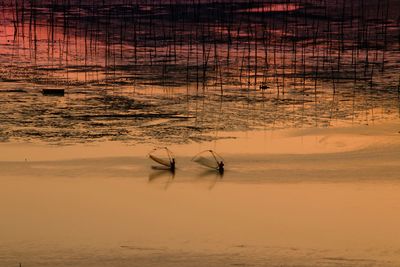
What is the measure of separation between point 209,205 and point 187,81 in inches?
277

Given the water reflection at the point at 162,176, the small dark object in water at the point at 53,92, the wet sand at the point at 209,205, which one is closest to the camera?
the wet sand at the point at 209,205

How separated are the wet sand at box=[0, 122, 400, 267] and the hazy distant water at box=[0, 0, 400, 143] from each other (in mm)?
1015

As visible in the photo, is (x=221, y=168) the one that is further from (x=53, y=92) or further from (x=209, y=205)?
(x=53, y=92)

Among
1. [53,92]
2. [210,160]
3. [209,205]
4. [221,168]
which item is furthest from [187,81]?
[209,205]

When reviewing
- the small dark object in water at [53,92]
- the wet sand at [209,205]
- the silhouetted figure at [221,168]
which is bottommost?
the wet sand at [209,205]

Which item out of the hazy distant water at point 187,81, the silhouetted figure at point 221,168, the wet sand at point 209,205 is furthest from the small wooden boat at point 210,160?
the hazy distant water at point 187,81

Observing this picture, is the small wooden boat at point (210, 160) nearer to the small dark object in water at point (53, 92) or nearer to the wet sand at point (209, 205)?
the wet sand at point (209, 205)

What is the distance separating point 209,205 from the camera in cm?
771

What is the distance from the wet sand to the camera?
645cm

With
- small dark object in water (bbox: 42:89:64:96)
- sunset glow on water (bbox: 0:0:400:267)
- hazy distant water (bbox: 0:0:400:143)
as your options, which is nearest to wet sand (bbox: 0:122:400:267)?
sunset glow on water (bbox: 0:0:400:267)

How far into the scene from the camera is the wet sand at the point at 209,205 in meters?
6.45

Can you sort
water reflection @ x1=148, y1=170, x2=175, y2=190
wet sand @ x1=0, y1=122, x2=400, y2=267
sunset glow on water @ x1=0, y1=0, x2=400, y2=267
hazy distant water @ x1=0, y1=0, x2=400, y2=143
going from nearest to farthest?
wet sand @ x1=0, y1=122, x2=400, y2=267, sunset glow on water @ x1=0, y1=0, x2=400, y2=267, water reflection @ x1=148, y1=170, x2=175, y2=190, hazy distant water @ x1=0, y1=0, x2=400, y2=143

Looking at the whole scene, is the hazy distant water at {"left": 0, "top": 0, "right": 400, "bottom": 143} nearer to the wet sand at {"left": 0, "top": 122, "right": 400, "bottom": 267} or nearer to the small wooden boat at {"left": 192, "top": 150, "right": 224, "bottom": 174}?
the small wooden boat at {"left": 192, "top": 150, "right": 224, "bottom": 174}

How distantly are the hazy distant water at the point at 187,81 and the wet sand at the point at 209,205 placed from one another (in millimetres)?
1015
